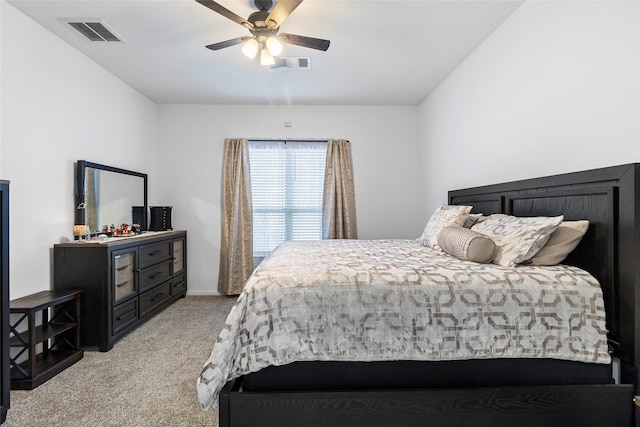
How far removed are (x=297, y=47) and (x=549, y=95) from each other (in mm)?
1975

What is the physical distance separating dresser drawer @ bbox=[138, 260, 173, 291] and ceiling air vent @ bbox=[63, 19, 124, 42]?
2123mm

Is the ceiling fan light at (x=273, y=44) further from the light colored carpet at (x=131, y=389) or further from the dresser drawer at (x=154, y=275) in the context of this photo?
the dresser drawer at (x=154, y=275)

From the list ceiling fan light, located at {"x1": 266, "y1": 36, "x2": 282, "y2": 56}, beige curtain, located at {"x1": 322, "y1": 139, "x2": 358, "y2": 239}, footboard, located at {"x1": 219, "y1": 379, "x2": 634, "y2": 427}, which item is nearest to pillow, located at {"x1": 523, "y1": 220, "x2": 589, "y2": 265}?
footboard, located at {"x1": 219, "y1": 379, "x2": 634, "y2": 427}

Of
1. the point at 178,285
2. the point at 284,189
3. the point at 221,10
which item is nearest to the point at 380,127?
the point at 284,189

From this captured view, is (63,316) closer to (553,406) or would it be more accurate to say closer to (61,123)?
(61,123)

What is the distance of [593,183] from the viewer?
1.65 metres

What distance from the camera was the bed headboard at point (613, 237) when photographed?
1435mm

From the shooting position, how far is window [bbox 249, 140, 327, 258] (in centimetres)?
451

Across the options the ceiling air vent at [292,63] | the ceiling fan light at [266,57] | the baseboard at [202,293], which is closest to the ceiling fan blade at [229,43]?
the ceiling fan light at [266,57]

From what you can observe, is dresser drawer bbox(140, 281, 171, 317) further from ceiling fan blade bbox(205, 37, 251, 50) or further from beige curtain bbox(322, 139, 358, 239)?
ceiling fan blade bbox(205, 37, 251, 50)

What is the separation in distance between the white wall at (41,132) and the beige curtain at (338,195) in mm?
2605

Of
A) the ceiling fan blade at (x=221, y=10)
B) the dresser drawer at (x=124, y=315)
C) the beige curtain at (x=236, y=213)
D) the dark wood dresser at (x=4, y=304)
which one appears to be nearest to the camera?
the dark wood dresser at (x=4, y=304)

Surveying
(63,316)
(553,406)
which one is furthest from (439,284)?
(63,316)

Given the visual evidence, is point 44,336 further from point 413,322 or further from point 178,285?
point 413,322
